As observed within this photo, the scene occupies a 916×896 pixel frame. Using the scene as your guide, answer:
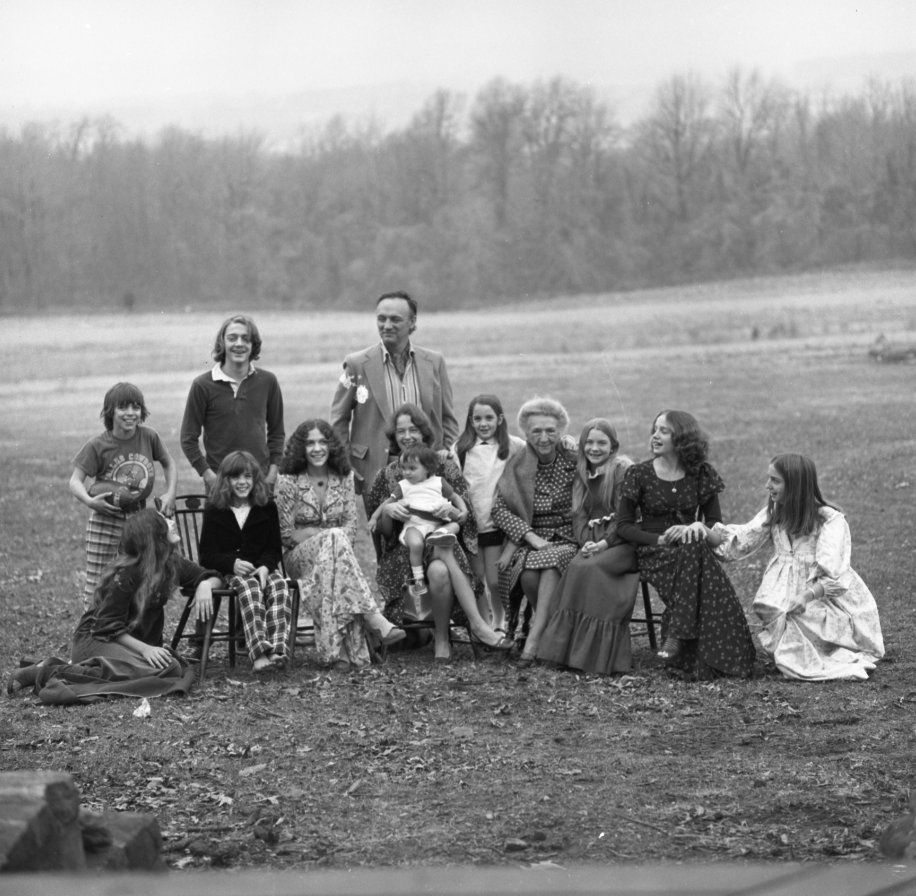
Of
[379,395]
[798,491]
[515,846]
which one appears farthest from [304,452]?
[515,846]

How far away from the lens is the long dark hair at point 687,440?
18.9 feet

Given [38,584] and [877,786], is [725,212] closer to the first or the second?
[38,584]

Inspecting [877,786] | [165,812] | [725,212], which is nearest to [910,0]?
[725,212]

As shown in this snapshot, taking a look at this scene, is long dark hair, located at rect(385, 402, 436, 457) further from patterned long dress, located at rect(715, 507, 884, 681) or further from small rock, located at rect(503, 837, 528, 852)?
small rock, located at rect(503, 837, 528, 852)

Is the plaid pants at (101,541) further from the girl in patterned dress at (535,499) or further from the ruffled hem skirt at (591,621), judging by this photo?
the ruffled hem skirt at (591,621)

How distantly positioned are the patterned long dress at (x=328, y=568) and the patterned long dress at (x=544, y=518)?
67 cm

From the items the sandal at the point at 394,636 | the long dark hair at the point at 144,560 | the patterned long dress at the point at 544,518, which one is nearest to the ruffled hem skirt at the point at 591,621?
the patterned long dress at the point at 544,518

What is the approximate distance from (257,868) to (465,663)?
8.48 ft

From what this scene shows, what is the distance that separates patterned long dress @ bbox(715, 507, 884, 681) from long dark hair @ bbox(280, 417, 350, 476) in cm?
175

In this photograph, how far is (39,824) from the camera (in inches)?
97.6

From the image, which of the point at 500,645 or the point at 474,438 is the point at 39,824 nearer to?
the point at 500,645

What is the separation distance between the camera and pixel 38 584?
8.46m

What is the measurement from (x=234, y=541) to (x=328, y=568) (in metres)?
0.43

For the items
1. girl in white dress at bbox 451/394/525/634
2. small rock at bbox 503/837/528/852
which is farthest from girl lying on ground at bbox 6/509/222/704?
small rock at bbox 503/837/528/852
